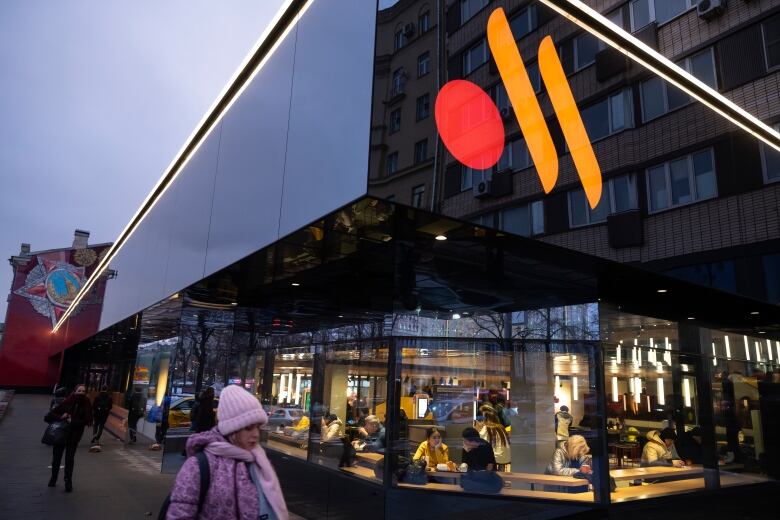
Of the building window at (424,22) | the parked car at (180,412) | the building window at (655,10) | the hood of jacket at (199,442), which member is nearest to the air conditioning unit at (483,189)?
the building window at (424,22)

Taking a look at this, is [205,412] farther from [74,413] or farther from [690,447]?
[690,447]

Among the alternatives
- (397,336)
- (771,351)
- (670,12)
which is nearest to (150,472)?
(397,336)

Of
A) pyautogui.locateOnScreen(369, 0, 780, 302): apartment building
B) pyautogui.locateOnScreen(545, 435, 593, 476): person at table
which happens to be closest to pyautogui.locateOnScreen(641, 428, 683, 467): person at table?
pyautogui.locateOnScreen(545, 435, 593, 476): person at table

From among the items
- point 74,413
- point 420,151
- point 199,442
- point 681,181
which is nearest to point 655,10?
point 681,181

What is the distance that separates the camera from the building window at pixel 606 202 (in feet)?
22.1

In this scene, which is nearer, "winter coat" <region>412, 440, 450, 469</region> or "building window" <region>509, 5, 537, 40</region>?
"building window" <region>509, 5, 537, 40</region>

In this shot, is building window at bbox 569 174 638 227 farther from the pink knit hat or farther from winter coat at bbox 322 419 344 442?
winter coat at bbox 322 419 344 442

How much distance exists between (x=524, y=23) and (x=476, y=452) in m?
6.32

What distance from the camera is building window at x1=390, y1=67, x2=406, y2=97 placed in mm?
5195

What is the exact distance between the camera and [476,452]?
28.2 ft

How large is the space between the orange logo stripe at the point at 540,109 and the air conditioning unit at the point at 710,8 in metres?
3.73

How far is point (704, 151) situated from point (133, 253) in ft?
48.3

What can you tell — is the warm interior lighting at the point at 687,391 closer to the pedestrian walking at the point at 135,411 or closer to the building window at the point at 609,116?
the building window at the point at 609,116

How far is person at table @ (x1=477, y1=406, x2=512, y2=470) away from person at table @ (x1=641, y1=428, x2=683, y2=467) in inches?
103
